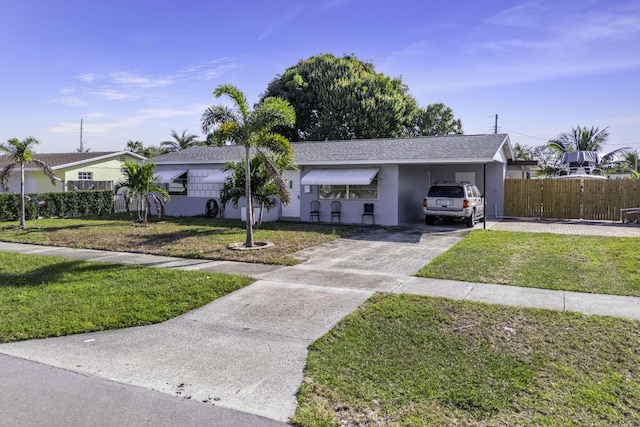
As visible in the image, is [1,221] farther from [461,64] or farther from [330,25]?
[461,64]

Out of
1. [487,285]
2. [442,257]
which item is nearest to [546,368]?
[487,285]

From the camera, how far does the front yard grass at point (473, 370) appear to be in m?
3.81

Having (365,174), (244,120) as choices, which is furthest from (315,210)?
(244,120)

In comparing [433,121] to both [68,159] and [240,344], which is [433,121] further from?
[240,344]

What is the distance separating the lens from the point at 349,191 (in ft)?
60.3

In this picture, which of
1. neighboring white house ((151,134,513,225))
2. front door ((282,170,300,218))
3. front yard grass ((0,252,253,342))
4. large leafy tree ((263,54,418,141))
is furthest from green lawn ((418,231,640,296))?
large leafy tree ((263,54,418,141))

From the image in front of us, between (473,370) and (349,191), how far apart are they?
1402cm

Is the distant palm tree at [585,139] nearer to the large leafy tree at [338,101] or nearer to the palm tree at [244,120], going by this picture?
the large leafy tree at [338,101]

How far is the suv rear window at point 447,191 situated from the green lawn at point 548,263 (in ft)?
9.72

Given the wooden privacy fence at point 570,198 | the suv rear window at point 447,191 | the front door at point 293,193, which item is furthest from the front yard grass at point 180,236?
the wooden privacy fence at point 570,198

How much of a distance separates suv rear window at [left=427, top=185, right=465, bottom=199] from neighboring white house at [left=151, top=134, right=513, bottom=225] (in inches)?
36.4

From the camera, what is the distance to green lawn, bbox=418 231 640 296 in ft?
26.9

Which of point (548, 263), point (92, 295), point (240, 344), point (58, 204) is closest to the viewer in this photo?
point (240, 344)

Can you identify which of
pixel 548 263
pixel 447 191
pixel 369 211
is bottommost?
pixel 548 263
